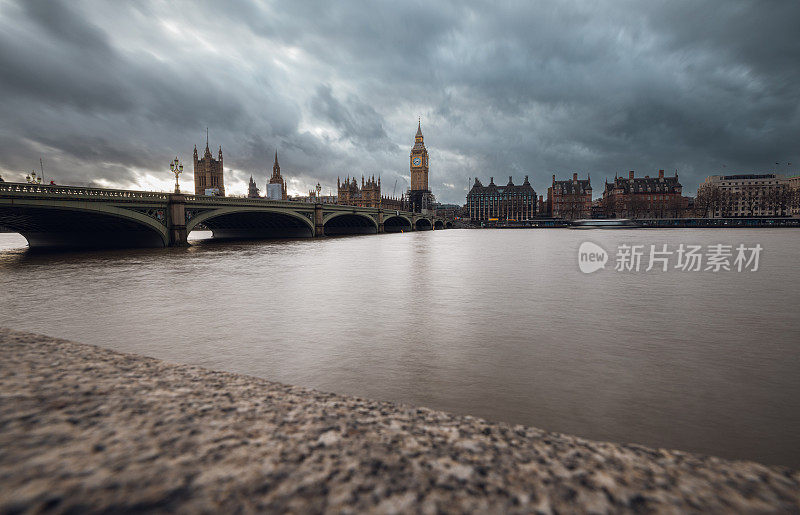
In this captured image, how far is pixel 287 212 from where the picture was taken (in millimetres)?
45875

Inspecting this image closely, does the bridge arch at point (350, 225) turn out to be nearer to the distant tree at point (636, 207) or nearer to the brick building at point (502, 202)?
the distant tree at point (636, 207)

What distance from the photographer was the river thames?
4.39 metres

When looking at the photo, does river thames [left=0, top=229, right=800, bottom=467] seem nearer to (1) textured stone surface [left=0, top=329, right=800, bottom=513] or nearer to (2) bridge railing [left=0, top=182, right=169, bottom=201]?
(1) textured stone surface [left=0, top=329, right=800, bottom=513]

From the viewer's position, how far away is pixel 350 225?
78.5 meters

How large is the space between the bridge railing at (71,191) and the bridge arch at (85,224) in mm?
693

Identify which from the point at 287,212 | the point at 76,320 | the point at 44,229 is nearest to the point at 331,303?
the point at 76,320

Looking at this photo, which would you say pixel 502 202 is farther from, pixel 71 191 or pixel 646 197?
pixel 71 191

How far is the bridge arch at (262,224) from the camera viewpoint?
1761 inches

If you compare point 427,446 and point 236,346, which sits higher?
point 427,446

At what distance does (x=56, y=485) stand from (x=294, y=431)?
112 centimetres

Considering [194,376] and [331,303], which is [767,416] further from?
[331,303]

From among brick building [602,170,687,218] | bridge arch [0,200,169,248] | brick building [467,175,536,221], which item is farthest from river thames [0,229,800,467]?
brick building [467,175,536,221]

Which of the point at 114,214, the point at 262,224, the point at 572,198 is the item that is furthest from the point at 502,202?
the point at 114,214

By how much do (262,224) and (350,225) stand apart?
2586 centimetres
